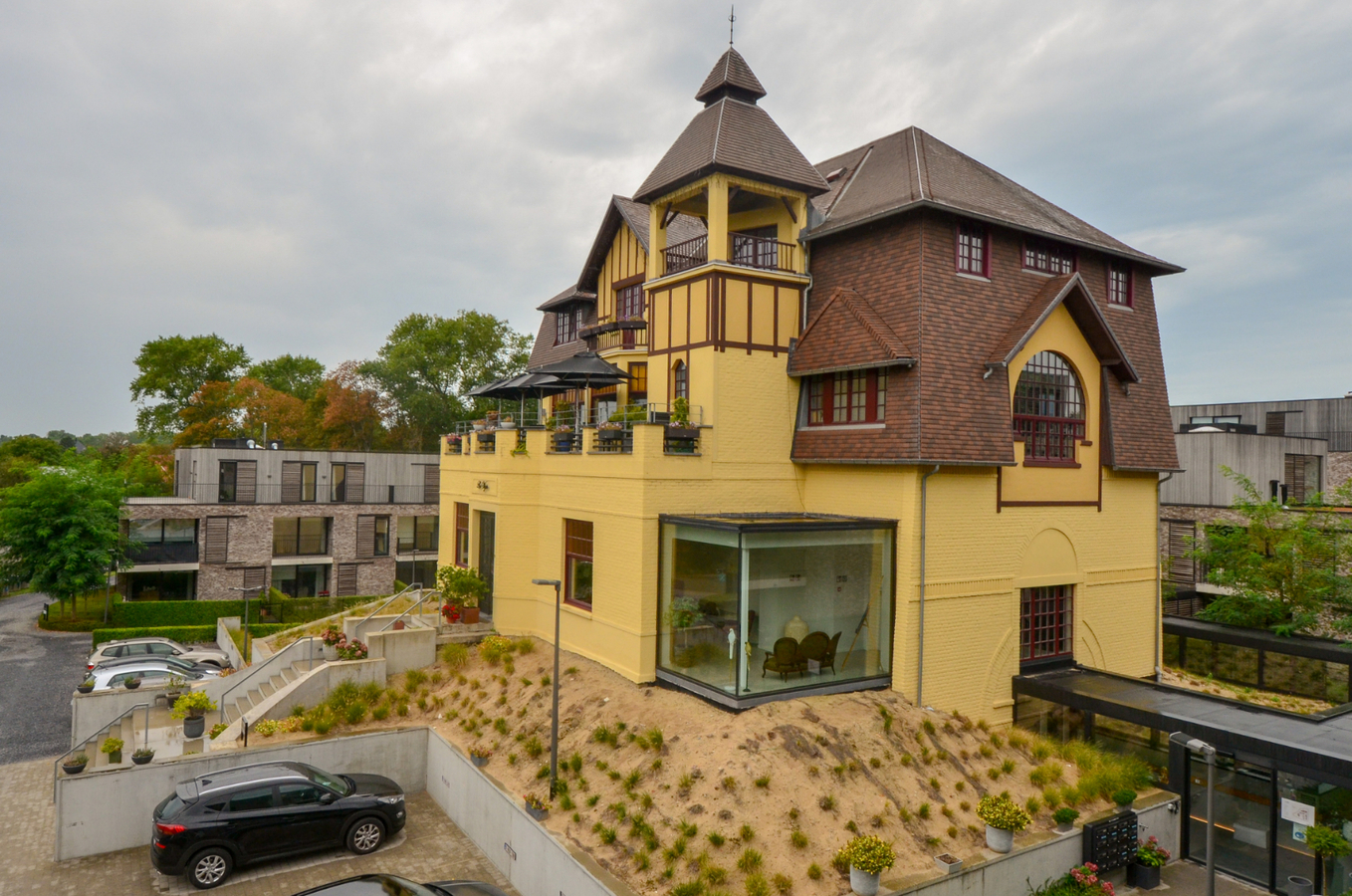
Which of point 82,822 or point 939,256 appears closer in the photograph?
point 82,822

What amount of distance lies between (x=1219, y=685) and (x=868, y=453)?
13.0 metres

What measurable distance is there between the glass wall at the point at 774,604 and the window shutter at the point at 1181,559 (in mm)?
17005

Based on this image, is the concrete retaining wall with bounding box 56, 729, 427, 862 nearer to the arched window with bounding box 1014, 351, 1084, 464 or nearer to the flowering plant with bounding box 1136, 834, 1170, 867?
the flowering plant with bounding box 1136, 834, 1170, 867

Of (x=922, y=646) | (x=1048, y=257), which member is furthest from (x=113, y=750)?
(x=1048, y=257)

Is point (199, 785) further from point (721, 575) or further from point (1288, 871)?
point (1288, 871)

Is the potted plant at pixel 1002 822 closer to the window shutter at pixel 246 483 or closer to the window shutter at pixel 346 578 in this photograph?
the window shutter at pixel 346 578

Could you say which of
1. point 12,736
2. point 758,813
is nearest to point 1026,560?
point 758,813

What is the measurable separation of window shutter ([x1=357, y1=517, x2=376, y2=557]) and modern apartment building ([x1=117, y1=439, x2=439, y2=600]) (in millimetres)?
53

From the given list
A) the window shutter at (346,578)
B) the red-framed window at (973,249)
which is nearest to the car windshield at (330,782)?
the red-framed window at (973,249)

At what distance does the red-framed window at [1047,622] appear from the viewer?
1898cm

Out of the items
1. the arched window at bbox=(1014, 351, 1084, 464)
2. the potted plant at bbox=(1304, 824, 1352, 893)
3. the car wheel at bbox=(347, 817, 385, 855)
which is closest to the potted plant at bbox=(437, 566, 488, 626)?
the car wheel at bbox=(347, 817, 385, 855)

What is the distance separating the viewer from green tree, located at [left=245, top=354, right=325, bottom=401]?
6919cm

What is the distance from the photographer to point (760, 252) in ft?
68.1

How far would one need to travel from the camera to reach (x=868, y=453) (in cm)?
1750
